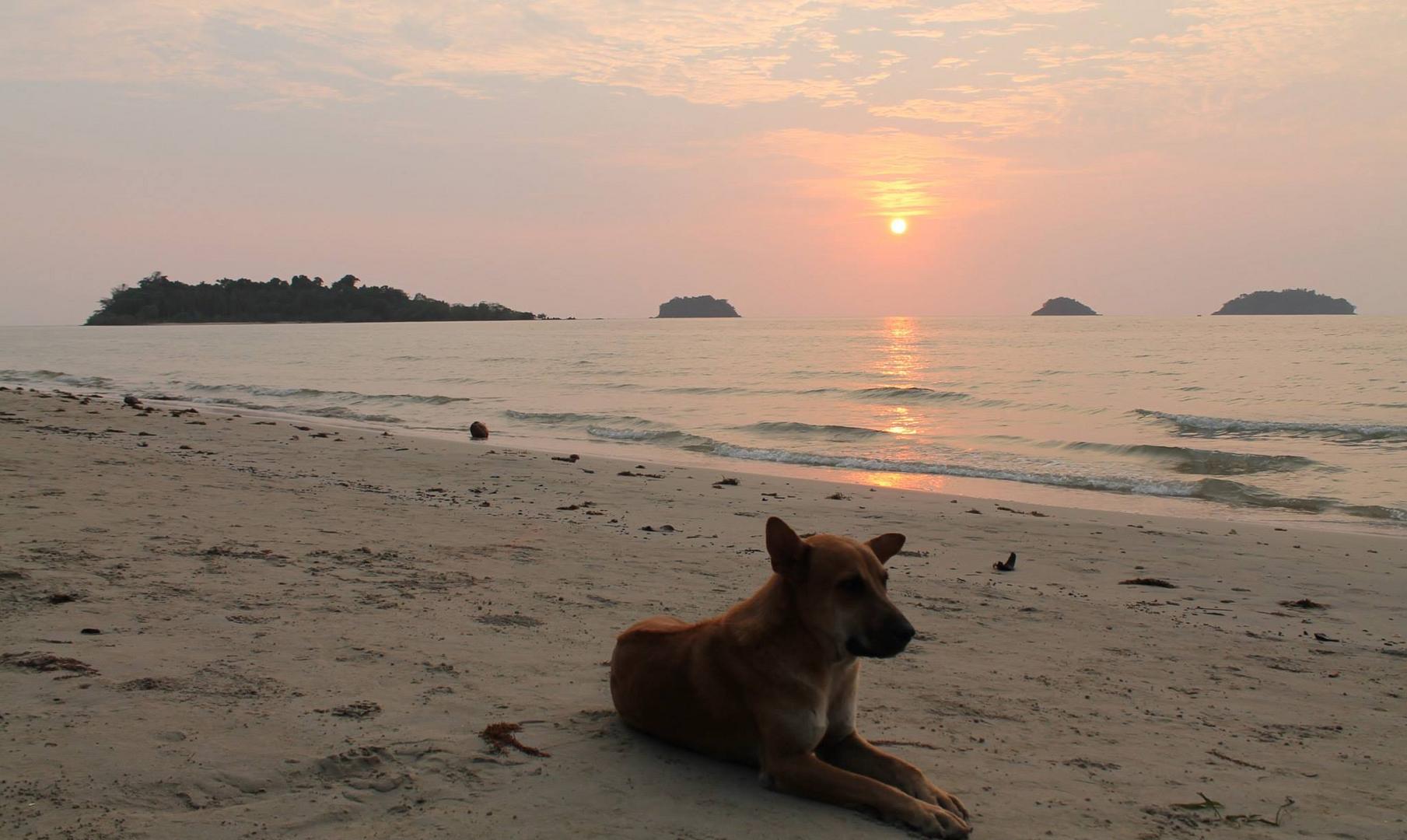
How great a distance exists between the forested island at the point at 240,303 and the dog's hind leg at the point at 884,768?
162 metres

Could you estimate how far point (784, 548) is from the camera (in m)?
3.79

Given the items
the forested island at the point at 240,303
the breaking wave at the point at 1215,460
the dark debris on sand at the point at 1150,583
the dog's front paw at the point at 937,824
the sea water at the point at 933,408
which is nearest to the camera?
the dog's front paw at the point at 937,824

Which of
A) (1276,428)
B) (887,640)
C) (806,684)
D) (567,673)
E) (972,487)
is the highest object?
(887,640)

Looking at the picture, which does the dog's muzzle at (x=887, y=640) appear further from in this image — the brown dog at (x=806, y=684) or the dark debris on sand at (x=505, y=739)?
the dark debris on sand at (x=505, y=739)

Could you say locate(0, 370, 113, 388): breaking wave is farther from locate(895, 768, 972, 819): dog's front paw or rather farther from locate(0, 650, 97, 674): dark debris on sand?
locate(895, 768, 972, 819): dog's front paw

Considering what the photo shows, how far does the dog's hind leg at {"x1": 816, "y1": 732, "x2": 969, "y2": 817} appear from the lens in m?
3.75

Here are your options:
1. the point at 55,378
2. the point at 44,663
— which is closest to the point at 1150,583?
the point at 44,663

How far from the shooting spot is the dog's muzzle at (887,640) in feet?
11.9

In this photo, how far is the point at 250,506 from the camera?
30.7ft

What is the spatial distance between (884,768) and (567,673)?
1.90 meters

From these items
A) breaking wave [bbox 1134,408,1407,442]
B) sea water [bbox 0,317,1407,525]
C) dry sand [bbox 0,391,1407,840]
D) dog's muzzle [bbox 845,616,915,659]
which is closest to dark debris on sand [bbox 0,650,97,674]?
dry sand [bbox 0,391,1407,840]

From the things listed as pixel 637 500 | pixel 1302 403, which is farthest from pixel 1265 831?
pixel 1302 403

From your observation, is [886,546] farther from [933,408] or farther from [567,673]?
[933,408]

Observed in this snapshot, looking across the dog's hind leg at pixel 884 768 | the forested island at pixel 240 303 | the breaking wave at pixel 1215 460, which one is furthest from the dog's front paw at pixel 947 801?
the forested island at pixel 240 303
